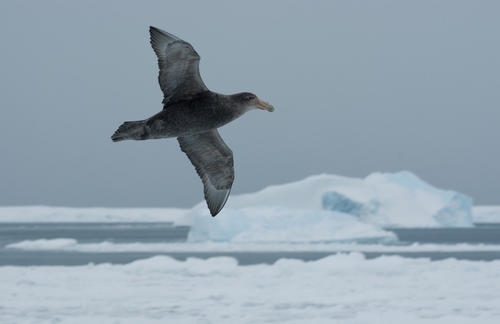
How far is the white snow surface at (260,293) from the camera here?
16.7m

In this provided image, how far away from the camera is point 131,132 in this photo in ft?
15.4

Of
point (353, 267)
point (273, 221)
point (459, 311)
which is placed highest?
point (273, 221)

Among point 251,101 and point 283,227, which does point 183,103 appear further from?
point 283,227

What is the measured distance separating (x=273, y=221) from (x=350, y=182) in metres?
10.1

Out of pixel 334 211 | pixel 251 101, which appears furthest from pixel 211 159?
pixel 334 211

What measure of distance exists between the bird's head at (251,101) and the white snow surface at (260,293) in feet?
36.9

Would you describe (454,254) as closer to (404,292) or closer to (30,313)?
(404,292)

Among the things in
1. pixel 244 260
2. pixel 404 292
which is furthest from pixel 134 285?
pixel 244 260

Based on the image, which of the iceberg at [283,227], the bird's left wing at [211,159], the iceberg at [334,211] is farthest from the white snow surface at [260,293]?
the iceberg at [334,211]

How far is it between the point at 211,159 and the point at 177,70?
3.36 ft

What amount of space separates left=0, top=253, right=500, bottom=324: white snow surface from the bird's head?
11.3 meters

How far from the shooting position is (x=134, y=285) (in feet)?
71.4

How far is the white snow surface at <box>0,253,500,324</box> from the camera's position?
16672 millimetres

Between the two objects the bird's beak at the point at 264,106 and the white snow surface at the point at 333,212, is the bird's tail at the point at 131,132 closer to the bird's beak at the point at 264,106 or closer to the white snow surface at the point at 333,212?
the bird's beak at the point at 264,106
